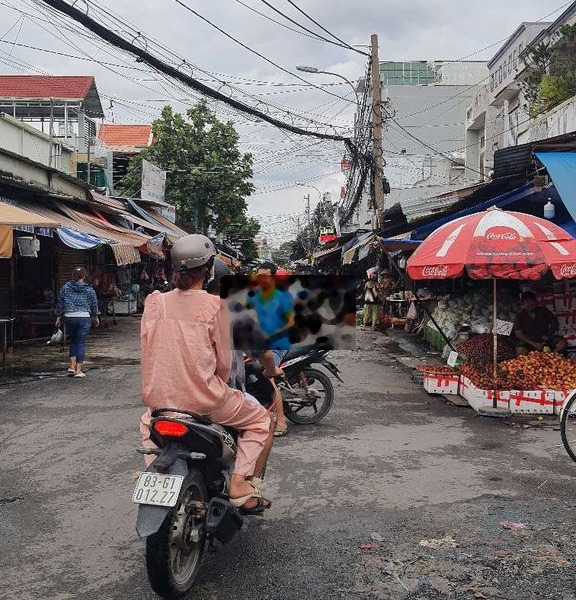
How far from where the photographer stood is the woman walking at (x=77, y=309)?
32.7 feet

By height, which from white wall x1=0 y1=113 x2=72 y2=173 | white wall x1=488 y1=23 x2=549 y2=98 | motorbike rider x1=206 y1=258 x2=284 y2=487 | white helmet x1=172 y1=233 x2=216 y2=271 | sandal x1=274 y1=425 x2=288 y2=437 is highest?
white wall x1=488 y1=23 x2=549 y2=98

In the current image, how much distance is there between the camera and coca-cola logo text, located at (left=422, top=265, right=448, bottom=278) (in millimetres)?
7496

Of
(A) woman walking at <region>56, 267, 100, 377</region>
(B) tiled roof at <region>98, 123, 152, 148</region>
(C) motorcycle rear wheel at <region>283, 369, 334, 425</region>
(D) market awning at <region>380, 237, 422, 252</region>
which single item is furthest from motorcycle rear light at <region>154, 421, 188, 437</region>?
(B) tiled roof at <region>98, 123, 152, 148</region>

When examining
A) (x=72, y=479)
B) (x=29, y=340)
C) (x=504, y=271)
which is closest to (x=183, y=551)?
(x=72, y=479)

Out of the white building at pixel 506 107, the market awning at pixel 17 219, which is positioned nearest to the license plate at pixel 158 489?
the market awning at pixel 17 219

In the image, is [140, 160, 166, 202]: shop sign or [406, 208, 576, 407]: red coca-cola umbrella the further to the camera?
[140, 160, 166, 202]: shop sign

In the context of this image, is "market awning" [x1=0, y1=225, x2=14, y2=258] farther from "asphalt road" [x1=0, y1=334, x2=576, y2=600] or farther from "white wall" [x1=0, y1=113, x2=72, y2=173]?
"white wall" [x1=0, y1=113, x2=72, y2=173]

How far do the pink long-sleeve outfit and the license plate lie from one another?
37cm

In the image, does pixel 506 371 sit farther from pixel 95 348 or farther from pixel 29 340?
pixel 29 340

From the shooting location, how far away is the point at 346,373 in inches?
440

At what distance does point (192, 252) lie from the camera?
134 inches

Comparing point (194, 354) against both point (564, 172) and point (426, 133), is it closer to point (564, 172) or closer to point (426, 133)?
point (564, 172)

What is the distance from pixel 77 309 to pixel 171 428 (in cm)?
Answer: 728

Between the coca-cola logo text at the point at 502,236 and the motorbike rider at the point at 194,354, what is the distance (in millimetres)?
4759
